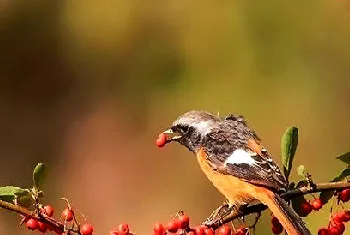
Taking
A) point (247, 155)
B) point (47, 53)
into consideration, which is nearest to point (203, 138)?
point (247, 155)

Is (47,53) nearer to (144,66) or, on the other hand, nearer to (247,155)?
(144,66)

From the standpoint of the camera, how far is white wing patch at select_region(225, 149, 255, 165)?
8.49 feet

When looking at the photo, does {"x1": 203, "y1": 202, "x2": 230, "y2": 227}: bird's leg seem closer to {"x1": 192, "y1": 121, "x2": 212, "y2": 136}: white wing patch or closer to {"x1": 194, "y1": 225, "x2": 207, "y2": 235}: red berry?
{"x1": 194, "y1": 225, "x2": 207, "y2": 235}: red berry

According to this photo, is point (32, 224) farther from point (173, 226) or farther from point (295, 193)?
point (295, 193)

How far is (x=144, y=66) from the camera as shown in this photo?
27.9ft

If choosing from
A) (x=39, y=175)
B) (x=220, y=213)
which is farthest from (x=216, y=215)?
(x=39, y=175)

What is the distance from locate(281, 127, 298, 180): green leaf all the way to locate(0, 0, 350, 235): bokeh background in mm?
4251

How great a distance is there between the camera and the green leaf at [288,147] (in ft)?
7.90

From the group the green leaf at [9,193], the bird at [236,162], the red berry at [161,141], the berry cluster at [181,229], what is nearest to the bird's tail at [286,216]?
the bird at [236,162]

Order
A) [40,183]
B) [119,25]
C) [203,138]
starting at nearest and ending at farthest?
[40,183], [203,138], [119,25]

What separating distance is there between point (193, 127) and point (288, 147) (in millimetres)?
434

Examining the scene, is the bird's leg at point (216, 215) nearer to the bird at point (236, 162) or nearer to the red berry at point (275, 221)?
the bird at point (236, 162)

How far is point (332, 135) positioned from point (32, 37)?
11.1 feet

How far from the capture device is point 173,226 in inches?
91.6
